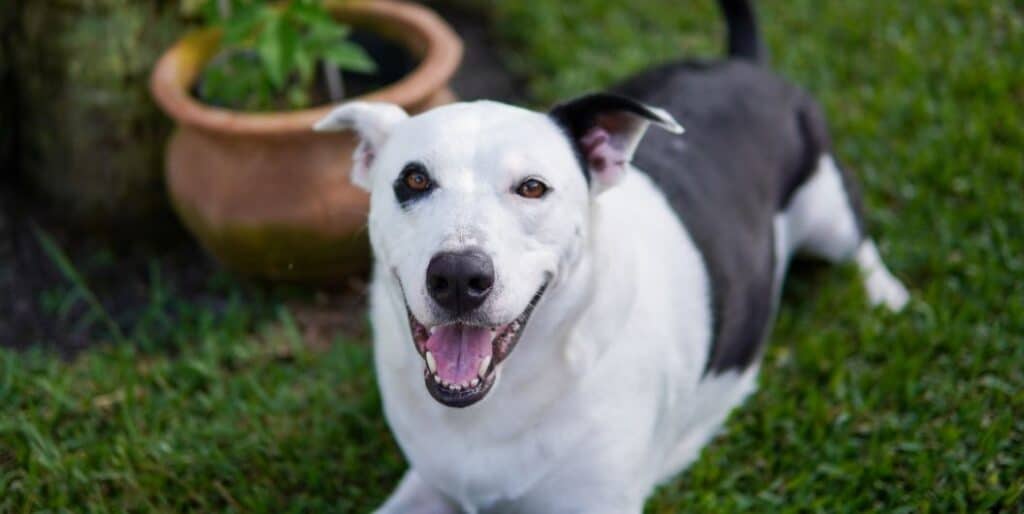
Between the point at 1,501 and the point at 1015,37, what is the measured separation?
15.7ft

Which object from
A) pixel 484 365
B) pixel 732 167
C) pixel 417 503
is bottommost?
pixel 417 503

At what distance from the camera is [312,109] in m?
4.17

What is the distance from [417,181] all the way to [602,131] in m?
0.51

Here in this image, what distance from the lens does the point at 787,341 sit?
159 inches

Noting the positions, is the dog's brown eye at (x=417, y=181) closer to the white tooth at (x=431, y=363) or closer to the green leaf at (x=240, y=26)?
the white tooth at (x=431, y=363)

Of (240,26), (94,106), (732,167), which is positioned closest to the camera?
(732,167)

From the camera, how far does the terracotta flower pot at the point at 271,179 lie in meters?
3.88

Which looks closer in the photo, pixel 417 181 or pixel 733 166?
pixel 417 181

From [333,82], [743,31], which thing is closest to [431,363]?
[333,82]

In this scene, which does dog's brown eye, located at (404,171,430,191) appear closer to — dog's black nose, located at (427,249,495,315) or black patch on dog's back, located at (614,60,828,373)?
dog's black nose, located at (427,249,495,315)

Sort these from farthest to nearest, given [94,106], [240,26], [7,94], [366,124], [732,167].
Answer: [7,94], [94,106], [240,26], [732,167], [366,124]

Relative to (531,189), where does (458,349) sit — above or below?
below

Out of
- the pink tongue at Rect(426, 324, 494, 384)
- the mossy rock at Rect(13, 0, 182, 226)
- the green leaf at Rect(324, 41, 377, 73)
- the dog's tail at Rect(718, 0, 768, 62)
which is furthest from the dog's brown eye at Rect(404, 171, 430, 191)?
the mossy rock at Rect(13, 0, 182, 226)

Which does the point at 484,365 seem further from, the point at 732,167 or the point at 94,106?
the point at 94,106
